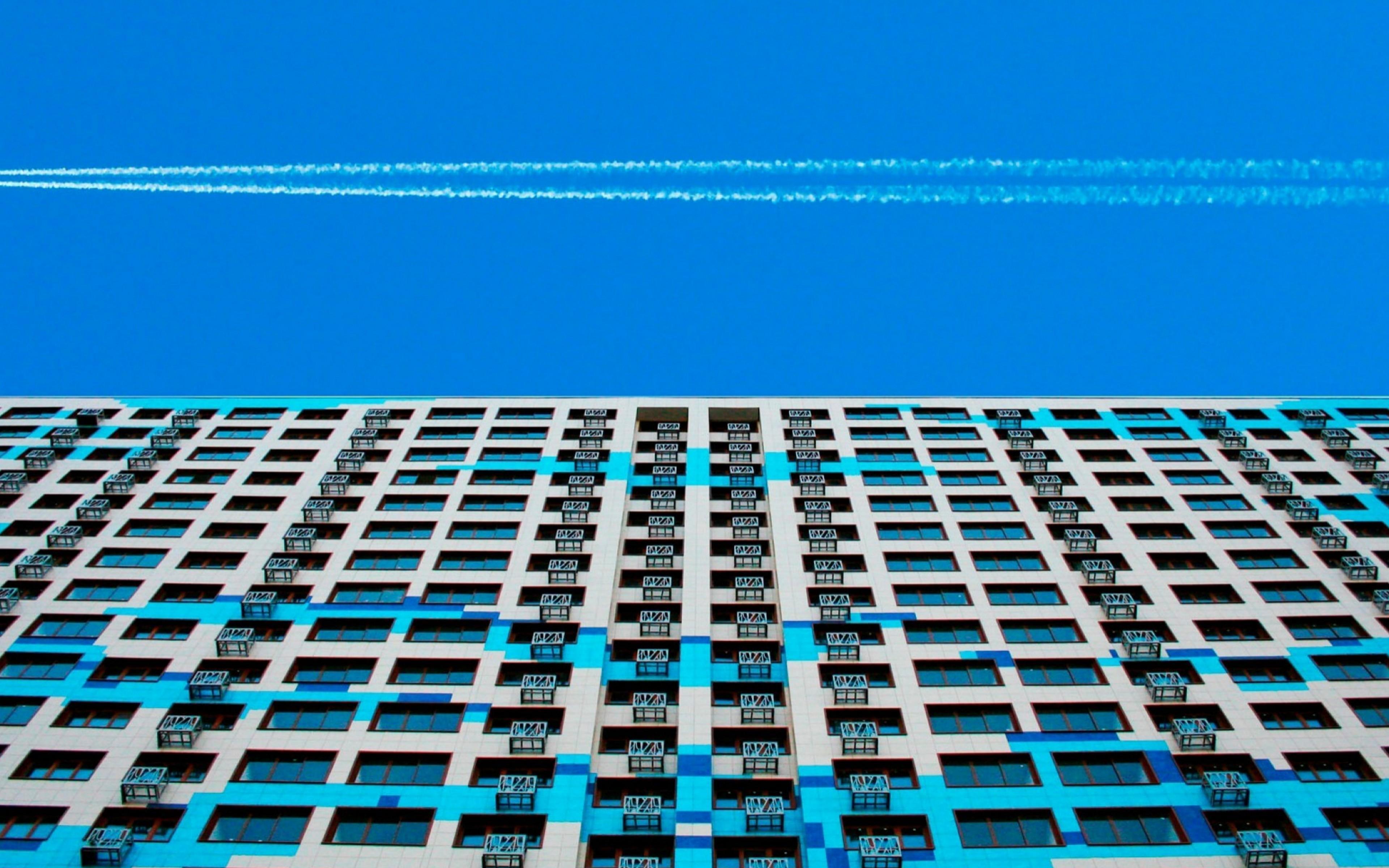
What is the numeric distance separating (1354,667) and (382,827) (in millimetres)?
43035

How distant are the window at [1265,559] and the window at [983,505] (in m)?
11.2

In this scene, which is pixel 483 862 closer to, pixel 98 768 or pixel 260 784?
pixel 260 784

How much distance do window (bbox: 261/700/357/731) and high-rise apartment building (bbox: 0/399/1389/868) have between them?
0.54ft

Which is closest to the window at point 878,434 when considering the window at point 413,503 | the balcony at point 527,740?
the window at point 413,503

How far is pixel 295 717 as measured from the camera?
48.1 metres

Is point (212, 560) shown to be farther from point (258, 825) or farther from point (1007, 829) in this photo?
point (1007, 829)

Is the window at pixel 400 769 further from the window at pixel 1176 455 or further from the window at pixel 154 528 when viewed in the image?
the window at pixel 1176 455

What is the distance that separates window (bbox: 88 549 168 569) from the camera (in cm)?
5706

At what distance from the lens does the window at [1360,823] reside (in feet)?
136

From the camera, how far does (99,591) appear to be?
55281 millimetres

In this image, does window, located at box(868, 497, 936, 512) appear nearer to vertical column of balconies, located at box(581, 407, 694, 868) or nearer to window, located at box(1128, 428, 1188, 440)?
vertical column of balconies, located at box(581, 407, 694, 868)

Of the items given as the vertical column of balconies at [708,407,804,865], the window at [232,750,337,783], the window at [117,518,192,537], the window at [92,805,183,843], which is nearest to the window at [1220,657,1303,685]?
the vertical column of balconies at [708,407,804,865]

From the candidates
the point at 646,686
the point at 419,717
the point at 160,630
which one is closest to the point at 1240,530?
the point at 646,686

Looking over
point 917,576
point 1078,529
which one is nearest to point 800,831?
point 917,576
